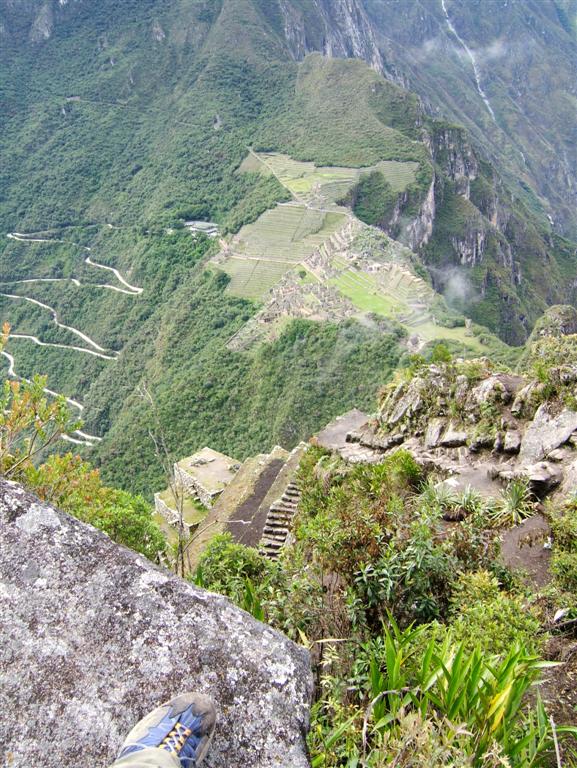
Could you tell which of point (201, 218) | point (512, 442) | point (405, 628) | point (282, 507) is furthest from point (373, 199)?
point (405, 628)

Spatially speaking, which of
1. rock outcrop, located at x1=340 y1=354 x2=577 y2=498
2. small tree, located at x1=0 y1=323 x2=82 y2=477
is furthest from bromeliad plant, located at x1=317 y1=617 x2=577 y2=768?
rock outcrop, located at x1=340 y1=354 x2=577 y2=498

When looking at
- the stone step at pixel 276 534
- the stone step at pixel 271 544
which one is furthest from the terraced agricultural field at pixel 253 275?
the stone step at pixel 271 544

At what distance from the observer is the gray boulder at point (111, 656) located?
2133mm

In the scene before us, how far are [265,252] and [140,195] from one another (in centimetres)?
4119

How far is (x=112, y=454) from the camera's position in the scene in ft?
113

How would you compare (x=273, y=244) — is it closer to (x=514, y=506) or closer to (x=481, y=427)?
(x=481, y=427)

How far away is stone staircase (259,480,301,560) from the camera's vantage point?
38.1 ft

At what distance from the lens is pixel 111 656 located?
2287mm

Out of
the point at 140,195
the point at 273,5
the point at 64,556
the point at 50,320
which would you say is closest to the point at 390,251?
the point at 50,320

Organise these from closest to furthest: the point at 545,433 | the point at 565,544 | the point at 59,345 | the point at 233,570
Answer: the point at 565,544
the point at 233,570
the point at 545,433
the point at 59,345

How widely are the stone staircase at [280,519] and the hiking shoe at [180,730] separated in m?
9.21

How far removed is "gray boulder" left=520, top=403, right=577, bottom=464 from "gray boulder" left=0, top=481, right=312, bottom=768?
6.72 metres

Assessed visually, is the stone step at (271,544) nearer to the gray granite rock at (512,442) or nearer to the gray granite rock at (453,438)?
the gray granite rock at (453,438)

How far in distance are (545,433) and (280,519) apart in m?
5.73
